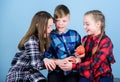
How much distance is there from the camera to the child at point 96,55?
161 cm

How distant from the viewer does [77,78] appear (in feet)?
5.53

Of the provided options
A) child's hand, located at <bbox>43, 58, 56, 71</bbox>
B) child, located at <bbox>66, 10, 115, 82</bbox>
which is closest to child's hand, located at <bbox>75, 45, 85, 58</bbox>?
child, located at <bbox>66, 10, 115, 82</bbox>

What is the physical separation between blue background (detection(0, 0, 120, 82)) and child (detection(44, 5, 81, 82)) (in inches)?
21.5

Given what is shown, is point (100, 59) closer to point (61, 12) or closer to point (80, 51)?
point (80, 51)

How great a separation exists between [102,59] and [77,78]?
7.7 inches

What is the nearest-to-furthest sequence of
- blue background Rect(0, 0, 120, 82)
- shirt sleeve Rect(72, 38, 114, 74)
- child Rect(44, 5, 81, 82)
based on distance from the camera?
shirt sleeve Rect(72, 38, 114, 74), child Rect(44, 5, 81, 82), blue background Rect(0, 0, 120, 82)

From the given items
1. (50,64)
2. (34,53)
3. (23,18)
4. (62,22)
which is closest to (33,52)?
(34,53)

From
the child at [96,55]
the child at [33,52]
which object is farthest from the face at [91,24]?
the child at [33,52]

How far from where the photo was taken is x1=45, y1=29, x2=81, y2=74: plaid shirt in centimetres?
176

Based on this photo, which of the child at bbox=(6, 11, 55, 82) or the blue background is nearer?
the child at bbox=(6, 11, 55, 82)

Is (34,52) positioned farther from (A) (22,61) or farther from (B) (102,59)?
(B) (102,59)

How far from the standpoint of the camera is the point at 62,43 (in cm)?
177

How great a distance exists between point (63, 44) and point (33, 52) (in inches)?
8.1

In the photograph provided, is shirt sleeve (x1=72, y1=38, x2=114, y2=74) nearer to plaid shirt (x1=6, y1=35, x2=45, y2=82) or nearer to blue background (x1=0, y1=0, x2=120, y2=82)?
plaid shirt (x1=6, y1=35, x2=45, y2=82)
